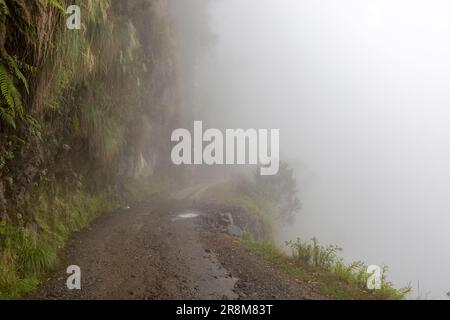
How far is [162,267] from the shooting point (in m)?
8.27

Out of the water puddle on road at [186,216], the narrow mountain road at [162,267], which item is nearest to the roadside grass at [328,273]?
the narrow mountain road at [162,267]

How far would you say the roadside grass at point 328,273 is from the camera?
746cm

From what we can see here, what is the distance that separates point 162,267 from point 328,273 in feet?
12.9

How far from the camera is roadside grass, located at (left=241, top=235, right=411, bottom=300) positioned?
7.46 meters

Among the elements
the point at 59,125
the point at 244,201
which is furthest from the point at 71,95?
the point at 244,201

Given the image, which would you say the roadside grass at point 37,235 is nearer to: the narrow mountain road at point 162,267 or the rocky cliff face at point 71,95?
the narrow mountain road at point 162,267

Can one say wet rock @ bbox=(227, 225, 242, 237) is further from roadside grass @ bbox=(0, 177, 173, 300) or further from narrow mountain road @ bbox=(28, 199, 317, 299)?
roadside grass @ bbox=(0, 177, 173, 300)

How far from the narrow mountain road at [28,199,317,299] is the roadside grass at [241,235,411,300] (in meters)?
0.39

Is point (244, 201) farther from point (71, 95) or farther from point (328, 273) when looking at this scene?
point (328, 273)

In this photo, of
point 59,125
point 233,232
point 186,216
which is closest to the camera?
point 59,125

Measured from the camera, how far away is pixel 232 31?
348 feet

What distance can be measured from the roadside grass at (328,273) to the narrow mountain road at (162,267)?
0.39 metres

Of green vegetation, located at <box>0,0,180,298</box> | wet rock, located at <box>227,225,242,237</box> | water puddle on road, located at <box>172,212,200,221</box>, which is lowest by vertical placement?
wet rock, located at <box>227,225,242,237</box>

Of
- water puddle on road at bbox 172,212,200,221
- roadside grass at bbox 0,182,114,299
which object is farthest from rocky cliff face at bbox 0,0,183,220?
water puddle on road at bbox 172,212,200,221
